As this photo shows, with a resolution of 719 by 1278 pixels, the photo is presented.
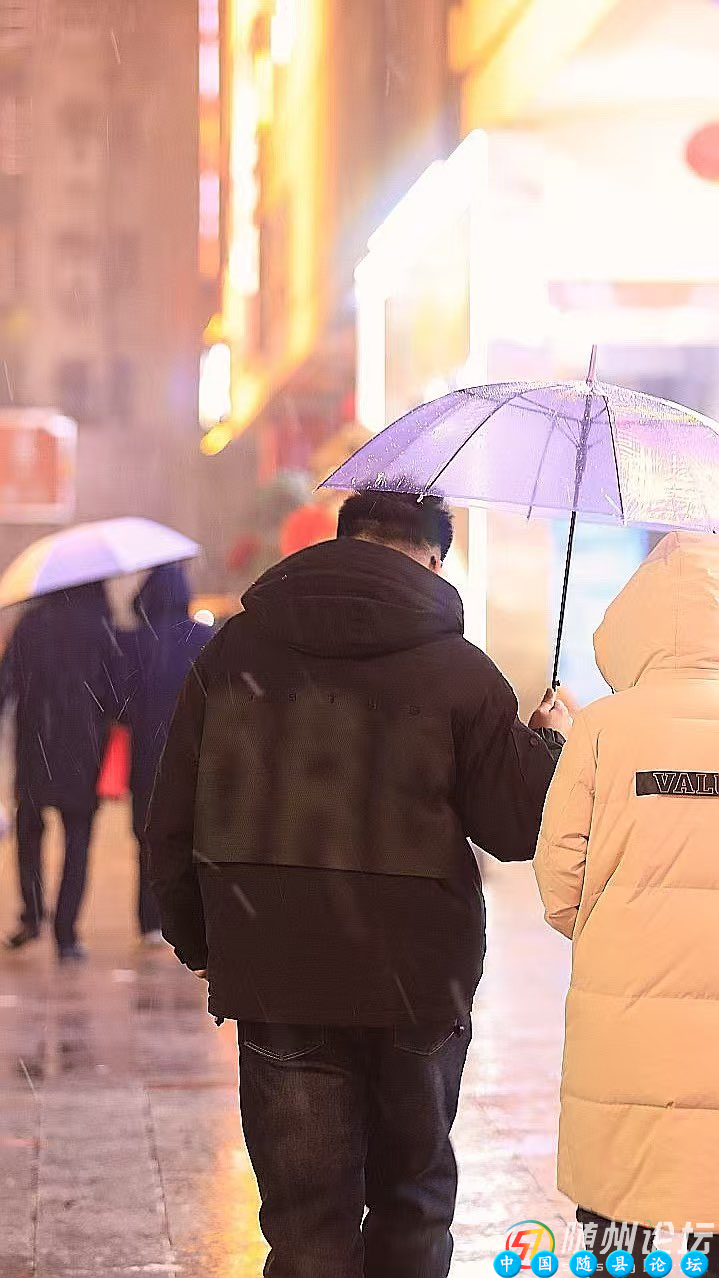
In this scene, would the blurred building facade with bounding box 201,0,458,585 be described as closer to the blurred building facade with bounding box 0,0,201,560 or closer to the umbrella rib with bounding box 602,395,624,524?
the umbrella rib with bounding box 602,395,624,524

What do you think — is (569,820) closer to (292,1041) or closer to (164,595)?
(292,1041)

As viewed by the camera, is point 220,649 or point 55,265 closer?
point 220,649

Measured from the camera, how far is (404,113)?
53.9 ft

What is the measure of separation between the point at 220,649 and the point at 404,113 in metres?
13.7

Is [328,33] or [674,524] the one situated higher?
[328,33]

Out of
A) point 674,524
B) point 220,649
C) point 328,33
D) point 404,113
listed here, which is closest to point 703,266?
point 404,113

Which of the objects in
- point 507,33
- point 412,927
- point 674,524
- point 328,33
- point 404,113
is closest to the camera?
point 412,927

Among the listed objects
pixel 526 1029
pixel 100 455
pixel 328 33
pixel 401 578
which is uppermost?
pixel 328 33

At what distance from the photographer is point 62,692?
955 cm

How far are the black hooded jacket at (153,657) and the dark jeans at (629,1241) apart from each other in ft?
21.4

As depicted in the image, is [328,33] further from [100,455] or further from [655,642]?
[100,455]

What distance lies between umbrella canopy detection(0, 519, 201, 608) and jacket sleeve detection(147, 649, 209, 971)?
18.5 ft

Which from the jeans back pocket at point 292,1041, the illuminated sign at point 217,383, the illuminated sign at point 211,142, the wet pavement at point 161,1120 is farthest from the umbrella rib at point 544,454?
the illuminated sign at point 217,383

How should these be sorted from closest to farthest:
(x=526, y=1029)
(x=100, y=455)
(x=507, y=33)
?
(x=526, y=1029)
(x=507, y=33)
(x=100, y=455)
